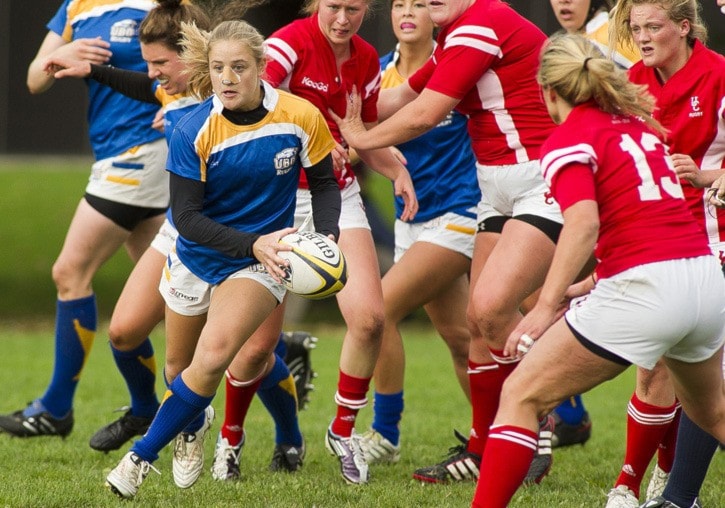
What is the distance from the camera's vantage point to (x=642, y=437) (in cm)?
469

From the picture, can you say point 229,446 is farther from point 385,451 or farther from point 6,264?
point 6,264

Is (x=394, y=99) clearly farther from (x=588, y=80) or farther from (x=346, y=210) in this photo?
(x=588, y=80)

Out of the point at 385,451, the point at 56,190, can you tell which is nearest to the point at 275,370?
the point at 385,451

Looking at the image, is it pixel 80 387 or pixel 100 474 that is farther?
pixel 80 387

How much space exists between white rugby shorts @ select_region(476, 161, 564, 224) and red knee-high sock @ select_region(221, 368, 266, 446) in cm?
140

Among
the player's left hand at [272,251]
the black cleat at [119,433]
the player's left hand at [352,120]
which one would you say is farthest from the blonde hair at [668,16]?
the black cleat at [119,433]

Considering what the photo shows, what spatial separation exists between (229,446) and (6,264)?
35.7 feet

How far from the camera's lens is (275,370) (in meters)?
5.52

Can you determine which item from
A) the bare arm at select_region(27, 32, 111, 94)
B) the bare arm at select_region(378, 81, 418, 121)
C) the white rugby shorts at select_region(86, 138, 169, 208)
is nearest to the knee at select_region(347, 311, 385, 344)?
the bare arm at select_region(378, 81, 418, 121)

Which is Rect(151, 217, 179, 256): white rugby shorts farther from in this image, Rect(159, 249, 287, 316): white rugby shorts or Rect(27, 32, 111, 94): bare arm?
Rect(27, 32, 111, 94): bare arm

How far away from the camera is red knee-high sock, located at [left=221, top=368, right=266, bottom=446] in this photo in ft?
17.4

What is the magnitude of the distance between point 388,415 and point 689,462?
2036mm

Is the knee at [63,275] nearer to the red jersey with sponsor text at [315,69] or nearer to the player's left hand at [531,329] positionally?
the red jersey with sponsor text at [315,69]

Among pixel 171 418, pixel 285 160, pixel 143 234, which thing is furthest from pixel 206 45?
pixel 143 234
